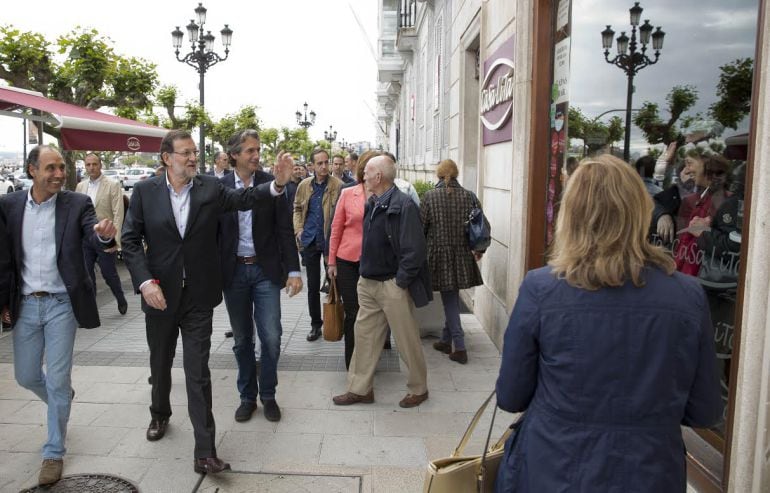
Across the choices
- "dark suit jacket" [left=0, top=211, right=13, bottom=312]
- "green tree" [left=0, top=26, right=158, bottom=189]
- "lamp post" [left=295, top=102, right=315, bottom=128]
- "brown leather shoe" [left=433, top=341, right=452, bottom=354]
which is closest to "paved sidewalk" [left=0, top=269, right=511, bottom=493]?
"brown leather shoe" [left=433, top=341, right=452, bottom=354]

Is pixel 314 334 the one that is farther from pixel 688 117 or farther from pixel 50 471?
pixel 688 117

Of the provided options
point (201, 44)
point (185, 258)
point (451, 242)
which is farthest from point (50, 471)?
point (201, 44)

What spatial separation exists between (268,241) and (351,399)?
1.47 metres

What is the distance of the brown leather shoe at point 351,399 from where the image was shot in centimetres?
→ 532

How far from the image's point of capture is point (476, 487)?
7.44ft

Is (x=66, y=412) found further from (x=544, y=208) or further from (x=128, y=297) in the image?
(x=128, y=297)

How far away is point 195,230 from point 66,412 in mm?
1371

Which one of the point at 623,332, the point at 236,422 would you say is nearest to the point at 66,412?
the point at 236,422

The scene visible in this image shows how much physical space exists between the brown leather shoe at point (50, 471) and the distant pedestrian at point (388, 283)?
2054mm

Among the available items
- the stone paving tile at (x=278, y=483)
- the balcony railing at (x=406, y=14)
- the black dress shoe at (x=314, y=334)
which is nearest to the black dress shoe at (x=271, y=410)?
the stone paving tile at (x=278, y=483)

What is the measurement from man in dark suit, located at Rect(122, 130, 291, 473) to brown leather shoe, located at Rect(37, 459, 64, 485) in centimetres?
78

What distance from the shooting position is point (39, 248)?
13.5ft

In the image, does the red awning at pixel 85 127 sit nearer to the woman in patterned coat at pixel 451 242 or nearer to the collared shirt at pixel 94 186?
the collared shirt at pixel 94 186

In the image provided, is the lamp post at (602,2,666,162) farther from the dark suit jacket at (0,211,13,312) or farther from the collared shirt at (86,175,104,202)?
the collared shirt at (86,175,104,202)
